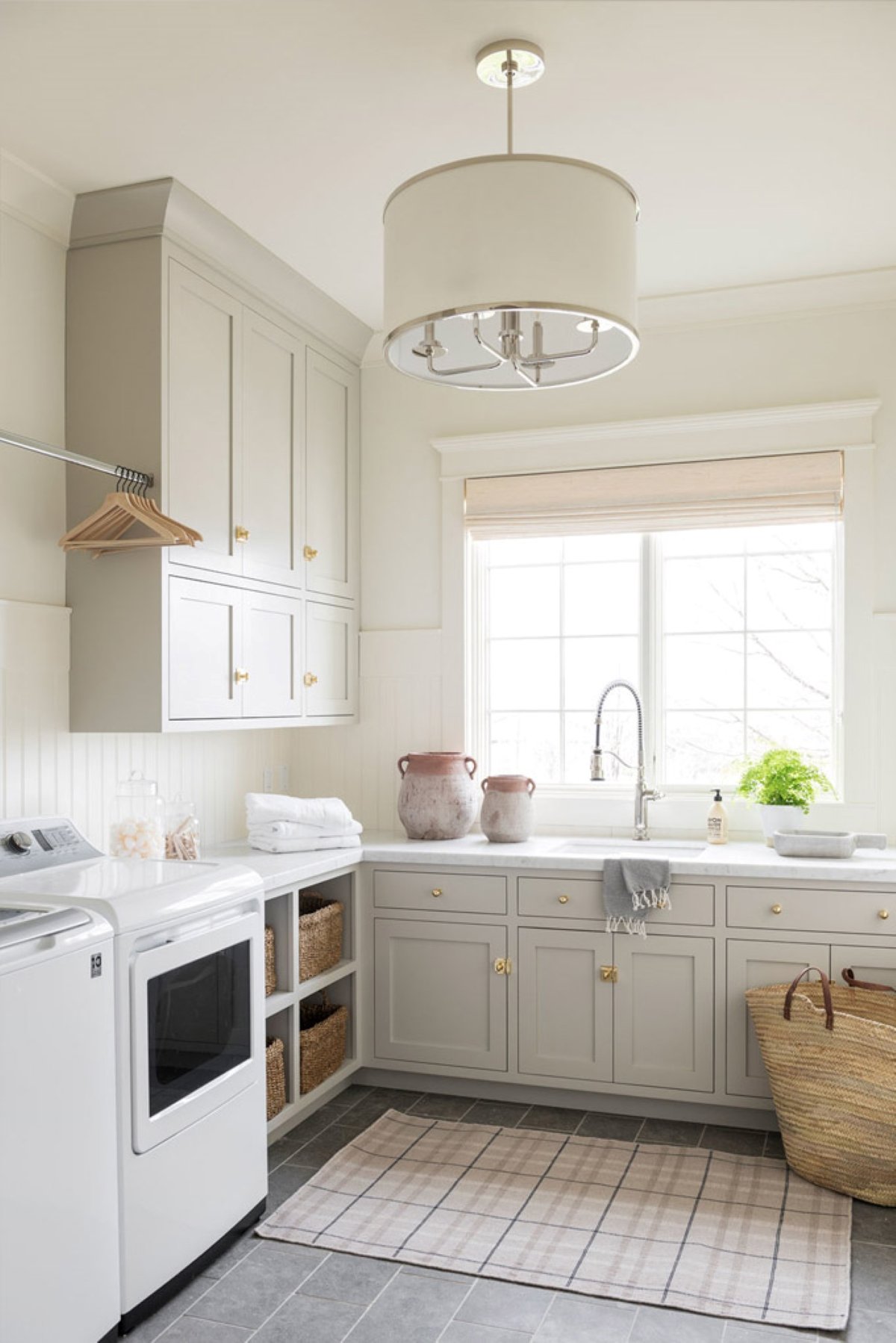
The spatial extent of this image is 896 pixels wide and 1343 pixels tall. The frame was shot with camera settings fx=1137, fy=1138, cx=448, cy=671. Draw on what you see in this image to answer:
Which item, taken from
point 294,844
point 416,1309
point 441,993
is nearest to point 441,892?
point 441,993

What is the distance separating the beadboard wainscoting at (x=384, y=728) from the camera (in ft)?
14.1

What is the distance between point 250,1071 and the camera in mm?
2770

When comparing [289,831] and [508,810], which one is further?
[508,810]

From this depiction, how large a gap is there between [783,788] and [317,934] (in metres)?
1.56

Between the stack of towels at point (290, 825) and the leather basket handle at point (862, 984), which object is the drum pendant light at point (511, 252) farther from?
the leather basket handle at point (862, 984)

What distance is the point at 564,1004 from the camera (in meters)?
3.56

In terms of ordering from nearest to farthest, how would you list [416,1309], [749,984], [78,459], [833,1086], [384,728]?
[416,1309] < [78,459] < [833,1086] < [749,984] < [384,728]

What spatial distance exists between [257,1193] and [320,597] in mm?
1991

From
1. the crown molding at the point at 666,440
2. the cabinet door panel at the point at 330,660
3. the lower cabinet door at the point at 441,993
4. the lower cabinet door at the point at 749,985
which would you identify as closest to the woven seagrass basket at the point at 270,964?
the lower cabinet door at the point at 441,993

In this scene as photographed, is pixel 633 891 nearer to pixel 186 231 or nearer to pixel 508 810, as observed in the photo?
pixel 508 810

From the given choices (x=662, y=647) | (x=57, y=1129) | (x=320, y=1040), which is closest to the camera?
(x=57, y=1129)

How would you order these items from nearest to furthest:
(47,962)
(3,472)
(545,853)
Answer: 1. (47,962)
2. (3,472)
3. (545,853)

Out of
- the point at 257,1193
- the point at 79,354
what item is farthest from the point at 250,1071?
the point at 79,354

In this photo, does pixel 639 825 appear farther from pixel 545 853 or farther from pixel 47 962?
pixel 47 962
